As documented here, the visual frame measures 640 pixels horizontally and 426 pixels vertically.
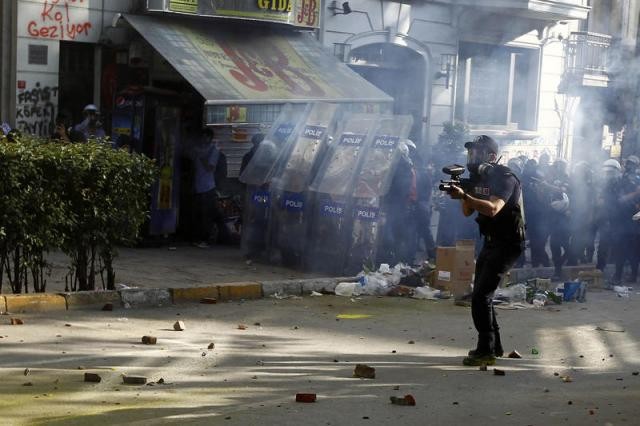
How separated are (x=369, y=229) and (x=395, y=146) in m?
1.00

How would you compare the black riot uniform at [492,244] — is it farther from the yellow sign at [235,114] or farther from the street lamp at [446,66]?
the street lamp at [446,66]

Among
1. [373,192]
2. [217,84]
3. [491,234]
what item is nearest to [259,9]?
[217,84]

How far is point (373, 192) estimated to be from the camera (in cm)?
1296

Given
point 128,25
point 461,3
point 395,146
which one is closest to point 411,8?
point 461,3

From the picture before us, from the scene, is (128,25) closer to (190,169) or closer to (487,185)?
(190,169)

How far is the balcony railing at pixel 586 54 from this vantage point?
78.7 ft

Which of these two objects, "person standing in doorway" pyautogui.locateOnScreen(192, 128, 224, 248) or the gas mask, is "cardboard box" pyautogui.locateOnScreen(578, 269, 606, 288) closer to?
"person standing in doorway" pyautogui.locateOnScreen(192, 128, 224, 248)

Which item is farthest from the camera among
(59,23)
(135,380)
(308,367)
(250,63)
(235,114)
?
(250,63)

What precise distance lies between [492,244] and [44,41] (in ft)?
27.8

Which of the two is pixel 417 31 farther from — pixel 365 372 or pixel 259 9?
pixel 365 372

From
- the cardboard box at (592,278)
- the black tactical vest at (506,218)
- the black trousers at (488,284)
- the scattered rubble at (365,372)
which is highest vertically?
the black tactical vest at (506,218)

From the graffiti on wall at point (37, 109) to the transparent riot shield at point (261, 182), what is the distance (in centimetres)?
297

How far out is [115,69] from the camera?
620 inches

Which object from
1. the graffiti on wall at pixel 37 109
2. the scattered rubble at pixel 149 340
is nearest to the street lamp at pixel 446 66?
the graffiti on wall at pixel 37 109
